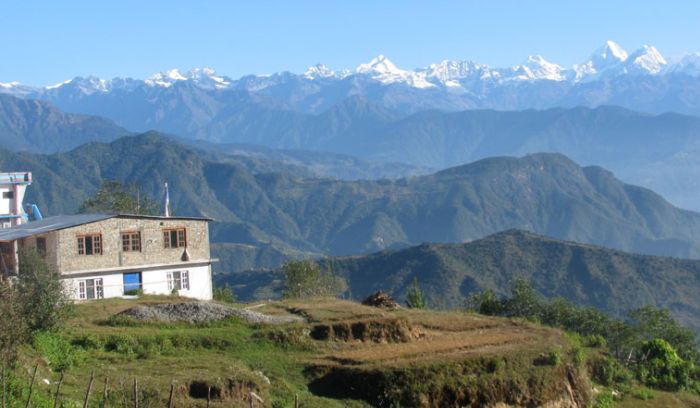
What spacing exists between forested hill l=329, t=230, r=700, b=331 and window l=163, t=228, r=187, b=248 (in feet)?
336

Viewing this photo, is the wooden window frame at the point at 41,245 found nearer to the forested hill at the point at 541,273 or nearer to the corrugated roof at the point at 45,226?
the corrugated roof at the point at 45,226

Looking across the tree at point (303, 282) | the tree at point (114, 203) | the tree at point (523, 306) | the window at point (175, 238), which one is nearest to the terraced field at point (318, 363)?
the window at point (175, 238)

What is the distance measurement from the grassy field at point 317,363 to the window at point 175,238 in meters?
12.2

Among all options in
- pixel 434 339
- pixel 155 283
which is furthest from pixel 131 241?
pixel 434 339

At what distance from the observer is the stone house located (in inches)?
1833

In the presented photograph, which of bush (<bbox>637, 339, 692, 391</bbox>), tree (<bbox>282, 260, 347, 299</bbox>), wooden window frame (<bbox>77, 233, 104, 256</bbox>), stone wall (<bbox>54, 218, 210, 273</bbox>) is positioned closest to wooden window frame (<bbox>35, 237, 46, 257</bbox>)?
stone wall (<bbox>54, 218, 210, 273</bbox>)

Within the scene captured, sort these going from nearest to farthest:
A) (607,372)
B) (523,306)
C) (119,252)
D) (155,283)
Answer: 1. (607,372)
2. (119,252)
3. (155,283)
4. (523,306)

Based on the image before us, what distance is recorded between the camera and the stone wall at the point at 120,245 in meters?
46.7

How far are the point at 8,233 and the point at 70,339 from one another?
2081cm

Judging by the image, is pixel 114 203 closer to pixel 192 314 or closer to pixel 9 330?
pixel 192 314

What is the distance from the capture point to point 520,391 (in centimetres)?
3100

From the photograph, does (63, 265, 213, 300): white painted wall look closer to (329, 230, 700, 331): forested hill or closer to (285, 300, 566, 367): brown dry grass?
(285, 300, 566, 367): brown dry grass

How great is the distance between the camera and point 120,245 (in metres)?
48.8

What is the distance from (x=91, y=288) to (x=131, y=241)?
3.40m
